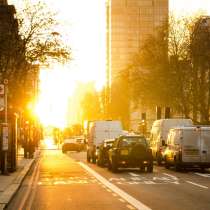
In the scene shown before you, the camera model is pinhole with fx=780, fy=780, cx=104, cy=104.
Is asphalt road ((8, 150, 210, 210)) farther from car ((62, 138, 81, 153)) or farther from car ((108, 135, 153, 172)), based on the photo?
car ((62, 138, 81, 153))

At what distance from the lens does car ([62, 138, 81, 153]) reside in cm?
8781

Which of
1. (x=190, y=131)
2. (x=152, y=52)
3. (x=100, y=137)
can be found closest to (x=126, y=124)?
(x=152, y=52)

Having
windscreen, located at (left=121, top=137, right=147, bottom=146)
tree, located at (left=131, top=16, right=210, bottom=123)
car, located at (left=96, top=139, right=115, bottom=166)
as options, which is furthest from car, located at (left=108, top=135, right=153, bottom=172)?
tree, located at (left=131, top=16, right=210, bottom=123)

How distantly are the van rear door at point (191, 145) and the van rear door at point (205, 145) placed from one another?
7.4 inches

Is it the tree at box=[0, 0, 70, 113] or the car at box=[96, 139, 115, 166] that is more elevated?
the tree at box=[0, 0, 70, 113]

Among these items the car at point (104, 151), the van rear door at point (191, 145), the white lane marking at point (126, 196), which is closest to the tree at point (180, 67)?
the car at point (104, 151)

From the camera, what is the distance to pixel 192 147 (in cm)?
3650

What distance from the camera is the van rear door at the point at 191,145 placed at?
36.3 m

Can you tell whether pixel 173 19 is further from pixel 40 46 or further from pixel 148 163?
pixel 148 163

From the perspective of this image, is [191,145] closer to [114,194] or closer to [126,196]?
[114,194]

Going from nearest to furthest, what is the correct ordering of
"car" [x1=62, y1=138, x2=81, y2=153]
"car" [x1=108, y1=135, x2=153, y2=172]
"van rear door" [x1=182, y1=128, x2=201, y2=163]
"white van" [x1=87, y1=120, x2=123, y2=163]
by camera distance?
"car" [x1=108, y1=135, x2=153, y2=172] < "van rear door" [x1=182, y1=128, x2=201, y2=163] < "white van" [x1=87, y1=120, x2=123, y2=163] < "car" [x1=62, y1=138, x2=81, y2=153]

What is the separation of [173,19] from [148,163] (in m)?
40.0

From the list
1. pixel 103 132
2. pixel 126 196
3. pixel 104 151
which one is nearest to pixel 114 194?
pixel 126 196

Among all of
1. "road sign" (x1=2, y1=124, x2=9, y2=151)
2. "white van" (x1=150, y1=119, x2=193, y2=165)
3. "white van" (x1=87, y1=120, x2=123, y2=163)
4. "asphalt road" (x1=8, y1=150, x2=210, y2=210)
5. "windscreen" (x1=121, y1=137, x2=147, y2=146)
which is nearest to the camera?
"asphalt road" (x1=8, y1=150, x2=210, y2=210)
